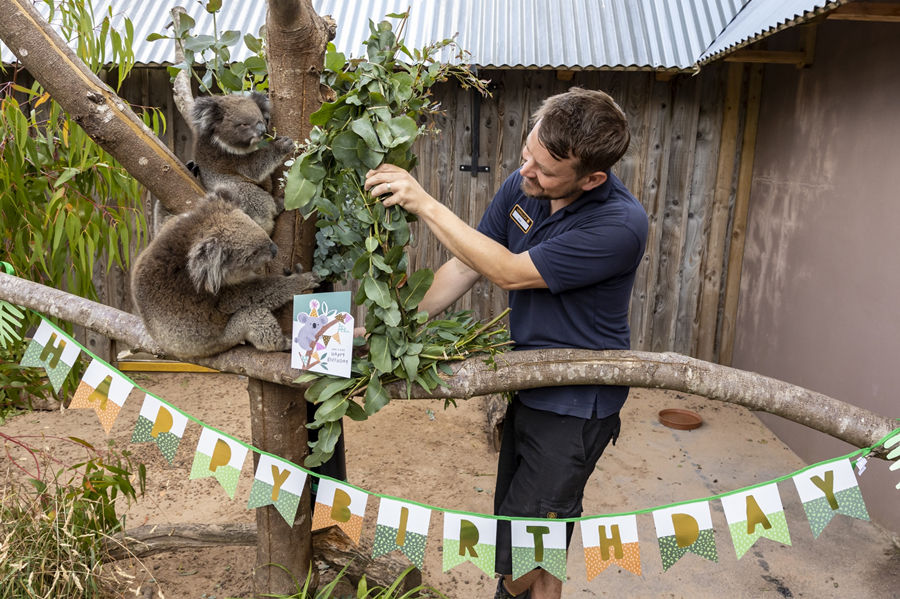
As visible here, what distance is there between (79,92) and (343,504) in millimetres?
1466

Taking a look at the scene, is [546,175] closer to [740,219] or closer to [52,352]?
[52,352]

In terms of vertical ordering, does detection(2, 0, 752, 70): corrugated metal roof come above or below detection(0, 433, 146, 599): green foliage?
above

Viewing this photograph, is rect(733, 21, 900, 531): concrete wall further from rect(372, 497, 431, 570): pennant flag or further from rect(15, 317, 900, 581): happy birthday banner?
rect(372, 497, 431, 570): pennant flag

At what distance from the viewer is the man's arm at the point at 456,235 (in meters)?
1.80

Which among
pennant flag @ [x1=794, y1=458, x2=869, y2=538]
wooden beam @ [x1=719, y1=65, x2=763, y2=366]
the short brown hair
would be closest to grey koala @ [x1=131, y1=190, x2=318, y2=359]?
the short brown hair

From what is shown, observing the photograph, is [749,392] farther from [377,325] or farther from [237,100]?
[237,100]

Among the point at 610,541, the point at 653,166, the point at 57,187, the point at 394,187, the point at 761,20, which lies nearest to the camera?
the point at 394,187

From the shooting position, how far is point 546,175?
2027mm

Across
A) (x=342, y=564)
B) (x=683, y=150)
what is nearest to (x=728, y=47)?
(x=683, y=150)

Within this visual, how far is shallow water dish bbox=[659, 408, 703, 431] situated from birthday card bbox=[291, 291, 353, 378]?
12.1ft

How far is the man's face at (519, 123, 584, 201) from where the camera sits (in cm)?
199

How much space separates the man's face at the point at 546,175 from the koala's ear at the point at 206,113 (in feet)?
3.85

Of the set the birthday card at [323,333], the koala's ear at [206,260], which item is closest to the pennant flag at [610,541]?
the birthday card at [323,333]

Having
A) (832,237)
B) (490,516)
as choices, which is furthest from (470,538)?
(832,237)
